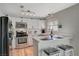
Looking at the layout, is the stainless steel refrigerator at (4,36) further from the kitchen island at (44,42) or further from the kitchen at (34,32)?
the kitchen island at (44,42)

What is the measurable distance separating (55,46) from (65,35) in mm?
243

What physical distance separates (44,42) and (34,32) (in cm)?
23

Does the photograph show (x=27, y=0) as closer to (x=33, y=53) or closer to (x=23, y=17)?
(x=23, y=17)

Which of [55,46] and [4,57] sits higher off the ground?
[55,46]

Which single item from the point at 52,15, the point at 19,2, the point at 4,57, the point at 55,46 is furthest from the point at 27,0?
the point at 4,57

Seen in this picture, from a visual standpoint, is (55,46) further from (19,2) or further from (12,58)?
(19,2)

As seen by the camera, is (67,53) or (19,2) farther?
(67,53)

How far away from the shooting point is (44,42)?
1.47 m

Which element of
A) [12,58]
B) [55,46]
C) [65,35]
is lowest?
[12,58]

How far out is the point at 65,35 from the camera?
4.79ft

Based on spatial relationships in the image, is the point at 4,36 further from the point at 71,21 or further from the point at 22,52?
the point at 71,21

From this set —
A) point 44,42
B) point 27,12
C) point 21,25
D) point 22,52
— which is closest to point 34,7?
point 27,12

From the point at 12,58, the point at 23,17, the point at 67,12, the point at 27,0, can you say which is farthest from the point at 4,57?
the point at 67,12

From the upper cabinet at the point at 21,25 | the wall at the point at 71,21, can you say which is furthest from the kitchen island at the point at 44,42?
the upper cabinet at the point at 21,25
